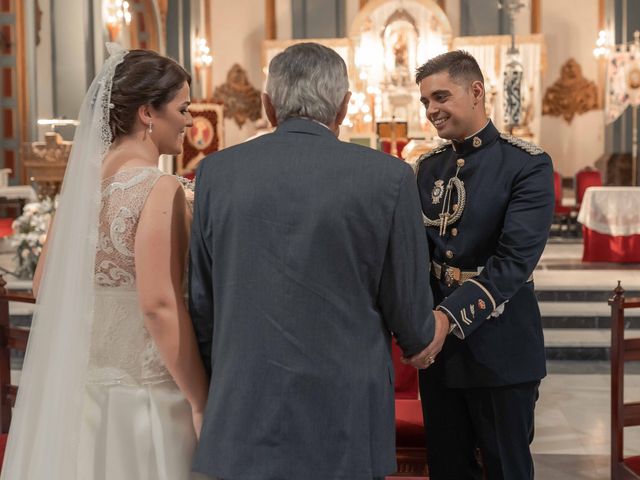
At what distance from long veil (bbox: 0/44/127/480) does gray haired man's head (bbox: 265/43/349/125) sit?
504 mm

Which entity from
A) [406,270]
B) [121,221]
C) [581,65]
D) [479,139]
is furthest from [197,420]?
[581,65]

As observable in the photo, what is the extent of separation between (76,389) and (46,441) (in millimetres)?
138

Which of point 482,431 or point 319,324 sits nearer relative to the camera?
point 319,324

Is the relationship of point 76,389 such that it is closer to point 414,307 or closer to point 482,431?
point 414,307

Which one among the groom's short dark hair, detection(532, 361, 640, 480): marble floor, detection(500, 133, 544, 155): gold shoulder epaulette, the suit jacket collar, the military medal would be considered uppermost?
the groom's short dark hair

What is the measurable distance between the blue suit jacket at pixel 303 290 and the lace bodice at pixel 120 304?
0.30 meters

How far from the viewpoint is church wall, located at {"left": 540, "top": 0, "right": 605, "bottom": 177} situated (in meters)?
16.7

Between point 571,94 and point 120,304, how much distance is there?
1570 cm

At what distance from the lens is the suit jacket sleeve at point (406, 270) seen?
1776 millimetres

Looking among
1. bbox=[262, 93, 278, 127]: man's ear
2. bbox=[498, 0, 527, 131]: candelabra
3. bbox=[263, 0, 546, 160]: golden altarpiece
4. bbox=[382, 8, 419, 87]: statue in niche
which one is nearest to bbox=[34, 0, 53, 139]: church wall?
bbox=[263, 0, 546, 160]: golden altarpiece

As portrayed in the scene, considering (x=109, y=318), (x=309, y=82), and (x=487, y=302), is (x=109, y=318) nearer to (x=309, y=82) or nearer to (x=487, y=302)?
(x=309, y=82)

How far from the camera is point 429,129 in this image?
1678 cm

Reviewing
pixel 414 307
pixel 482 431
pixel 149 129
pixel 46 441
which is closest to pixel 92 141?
pixel 149 129

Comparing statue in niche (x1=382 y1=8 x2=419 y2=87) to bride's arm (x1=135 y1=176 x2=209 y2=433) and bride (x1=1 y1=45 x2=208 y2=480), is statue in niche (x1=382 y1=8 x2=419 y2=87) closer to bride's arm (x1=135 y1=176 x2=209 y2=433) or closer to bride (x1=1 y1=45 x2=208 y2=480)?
bride (x1=1 y1=45 x2=208 y2=480)
